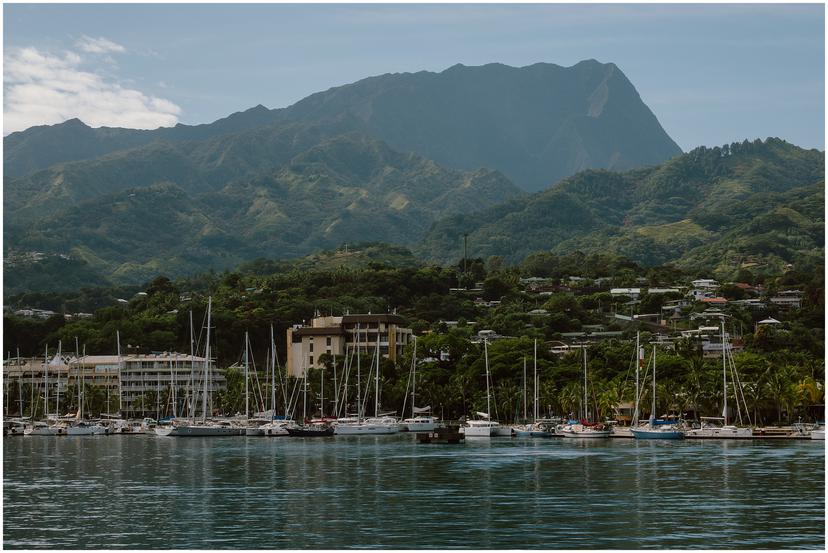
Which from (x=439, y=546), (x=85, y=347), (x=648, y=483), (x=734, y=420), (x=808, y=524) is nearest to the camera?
(x=439, y=546)

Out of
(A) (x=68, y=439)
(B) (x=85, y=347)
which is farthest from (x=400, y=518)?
(B) (x=85, y=347)

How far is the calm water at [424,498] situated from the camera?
4257 cm

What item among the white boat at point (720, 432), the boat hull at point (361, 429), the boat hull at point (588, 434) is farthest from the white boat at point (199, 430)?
the white boat at point (720, 432)

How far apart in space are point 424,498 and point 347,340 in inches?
4474

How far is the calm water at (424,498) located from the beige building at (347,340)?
246 feet

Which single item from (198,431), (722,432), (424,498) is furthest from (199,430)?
(424,498)

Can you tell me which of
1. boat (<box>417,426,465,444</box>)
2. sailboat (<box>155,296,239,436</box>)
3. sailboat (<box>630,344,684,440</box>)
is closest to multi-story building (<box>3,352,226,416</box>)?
sailboat (<box>155,296,239,436</box>)

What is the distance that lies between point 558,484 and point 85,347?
127680 mm

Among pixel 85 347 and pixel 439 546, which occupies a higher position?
pixel 85 347

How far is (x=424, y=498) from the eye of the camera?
55281 mm

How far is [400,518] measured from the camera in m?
47.8

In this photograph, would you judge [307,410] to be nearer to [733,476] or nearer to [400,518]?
[733,476]

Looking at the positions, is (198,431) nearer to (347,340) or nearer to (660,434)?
(660,434)

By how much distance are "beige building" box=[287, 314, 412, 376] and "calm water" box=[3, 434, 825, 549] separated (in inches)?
2947
